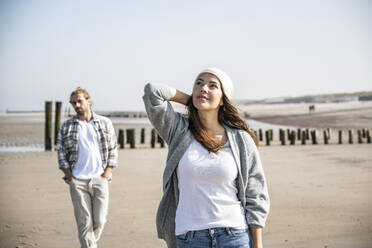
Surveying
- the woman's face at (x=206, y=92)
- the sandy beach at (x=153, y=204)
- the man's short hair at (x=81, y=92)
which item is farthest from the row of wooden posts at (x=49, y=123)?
the woman's face at (x=206, y=92)

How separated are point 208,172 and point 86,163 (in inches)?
103

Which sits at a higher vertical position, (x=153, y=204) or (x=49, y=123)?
(x=49, y=123)

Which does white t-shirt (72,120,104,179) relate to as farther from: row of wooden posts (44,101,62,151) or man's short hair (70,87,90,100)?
row of wooden posts (44,101,62,151)

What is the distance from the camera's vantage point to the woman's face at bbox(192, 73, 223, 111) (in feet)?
9.59

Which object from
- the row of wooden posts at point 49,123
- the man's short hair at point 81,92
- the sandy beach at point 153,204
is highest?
the man's short hair at point 81,92

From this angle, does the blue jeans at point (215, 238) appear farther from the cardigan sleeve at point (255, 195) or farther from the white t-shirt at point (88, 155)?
the white t-shirt at point (88, 155)

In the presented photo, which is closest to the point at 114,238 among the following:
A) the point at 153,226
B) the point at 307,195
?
the point at 153,226

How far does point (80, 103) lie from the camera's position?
5031 millimetres

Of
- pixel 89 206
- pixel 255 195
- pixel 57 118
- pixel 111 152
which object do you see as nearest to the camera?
pixel 255 195

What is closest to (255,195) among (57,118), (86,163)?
(86,163)

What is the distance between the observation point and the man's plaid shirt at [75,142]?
4.90 m

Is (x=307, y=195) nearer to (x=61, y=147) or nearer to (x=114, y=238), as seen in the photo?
(x=114, y=238)

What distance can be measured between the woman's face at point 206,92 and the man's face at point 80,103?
2470 millimetres

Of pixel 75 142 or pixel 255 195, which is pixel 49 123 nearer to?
pixel 75 142
